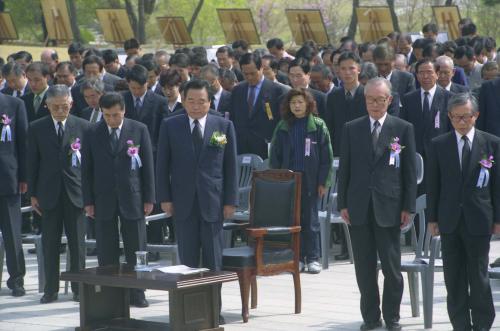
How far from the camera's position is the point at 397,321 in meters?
9.18

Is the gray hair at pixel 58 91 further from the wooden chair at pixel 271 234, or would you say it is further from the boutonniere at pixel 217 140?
the wooden chair at pixel 271 234

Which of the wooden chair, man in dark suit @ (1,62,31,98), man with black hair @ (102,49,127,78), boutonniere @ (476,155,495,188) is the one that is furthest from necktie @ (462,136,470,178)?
man with black hair @ (102,49,127,78)

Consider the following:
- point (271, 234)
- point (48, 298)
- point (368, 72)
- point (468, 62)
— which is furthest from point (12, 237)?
point (468, 62)

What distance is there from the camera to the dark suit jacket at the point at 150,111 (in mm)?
13172

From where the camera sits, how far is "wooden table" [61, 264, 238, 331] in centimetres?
869

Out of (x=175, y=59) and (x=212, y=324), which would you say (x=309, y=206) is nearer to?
(x=212, y=324)

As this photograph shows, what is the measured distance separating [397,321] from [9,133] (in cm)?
419

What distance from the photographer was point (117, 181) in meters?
10.4

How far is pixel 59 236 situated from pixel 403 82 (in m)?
4.97

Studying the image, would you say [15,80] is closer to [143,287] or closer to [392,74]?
[392,74]

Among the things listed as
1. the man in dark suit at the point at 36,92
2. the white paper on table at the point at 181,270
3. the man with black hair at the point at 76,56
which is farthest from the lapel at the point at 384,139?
the man with black hair at the point at 76,56

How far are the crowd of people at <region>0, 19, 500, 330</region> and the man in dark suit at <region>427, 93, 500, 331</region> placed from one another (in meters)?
0.01

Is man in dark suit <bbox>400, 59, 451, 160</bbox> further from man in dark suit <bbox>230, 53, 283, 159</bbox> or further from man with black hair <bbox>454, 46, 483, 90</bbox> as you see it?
man with black hair <bbox>454, 46, 483, 90</bbox>

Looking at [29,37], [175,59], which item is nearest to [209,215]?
[175,59]
